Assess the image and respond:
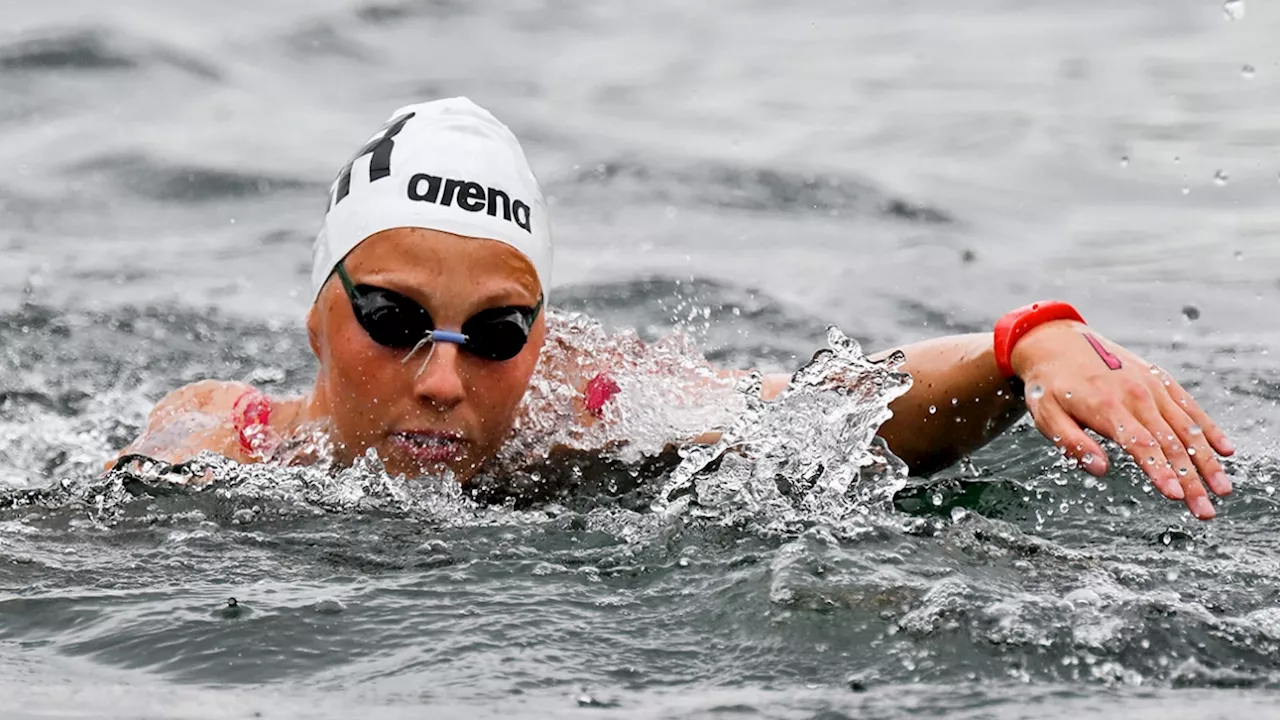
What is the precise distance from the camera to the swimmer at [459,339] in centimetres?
539

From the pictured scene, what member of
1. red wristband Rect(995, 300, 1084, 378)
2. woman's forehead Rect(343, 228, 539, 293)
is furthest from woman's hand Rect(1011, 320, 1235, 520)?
woman's forehead Rect(343, 228, 539, 293)

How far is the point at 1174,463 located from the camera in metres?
4.48

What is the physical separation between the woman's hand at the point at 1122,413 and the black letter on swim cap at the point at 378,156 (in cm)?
232

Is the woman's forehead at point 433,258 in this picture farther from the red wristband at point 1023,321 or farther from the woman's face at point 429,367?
the red wristband at point 1023,321

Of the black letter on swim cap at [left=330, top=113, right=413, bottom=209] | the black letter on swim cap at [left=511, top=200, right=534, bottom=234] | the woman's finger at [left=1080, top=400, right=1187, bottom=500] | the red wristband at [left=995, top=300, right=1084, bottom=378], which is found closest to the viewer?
the woman's finger at [left=1080, top=400, right=1187, bottom=500]

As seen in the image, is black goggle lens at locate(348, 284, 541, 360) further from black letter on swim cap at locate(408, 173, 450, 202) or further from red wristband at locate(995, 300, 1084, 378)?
red wristband at locate(995, 300, 1084, 378)

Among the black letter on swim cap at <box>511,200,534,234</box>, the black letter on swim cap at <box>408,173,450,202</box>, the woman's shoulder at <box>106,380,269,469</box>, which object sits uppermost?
the black letter on swim cap at <box>408,173,450,202</box>

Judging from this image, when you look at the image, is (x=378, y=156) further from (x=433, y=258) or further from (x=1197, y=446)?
(x=1197, y=446)

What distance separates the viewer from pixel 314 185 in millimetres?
11188

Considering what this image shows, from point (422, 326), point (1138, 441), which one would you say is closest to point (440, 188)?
point (422, 326)

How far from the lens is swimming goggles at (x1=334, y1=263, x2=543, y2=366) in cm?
548

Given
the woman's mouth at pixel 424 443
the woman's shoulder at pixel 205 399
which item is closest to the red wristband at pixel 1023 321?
the woman's mouth at pixel 424 443

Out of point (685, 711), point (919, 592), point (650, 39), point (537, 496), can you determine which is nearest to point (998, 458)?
point (537, 496)

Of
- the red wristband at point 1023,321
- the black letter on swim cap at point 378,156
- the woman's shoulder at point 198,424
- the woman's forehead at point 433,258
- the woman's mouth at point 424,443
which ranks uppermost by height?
the black letter on swim cap at point 378,156
